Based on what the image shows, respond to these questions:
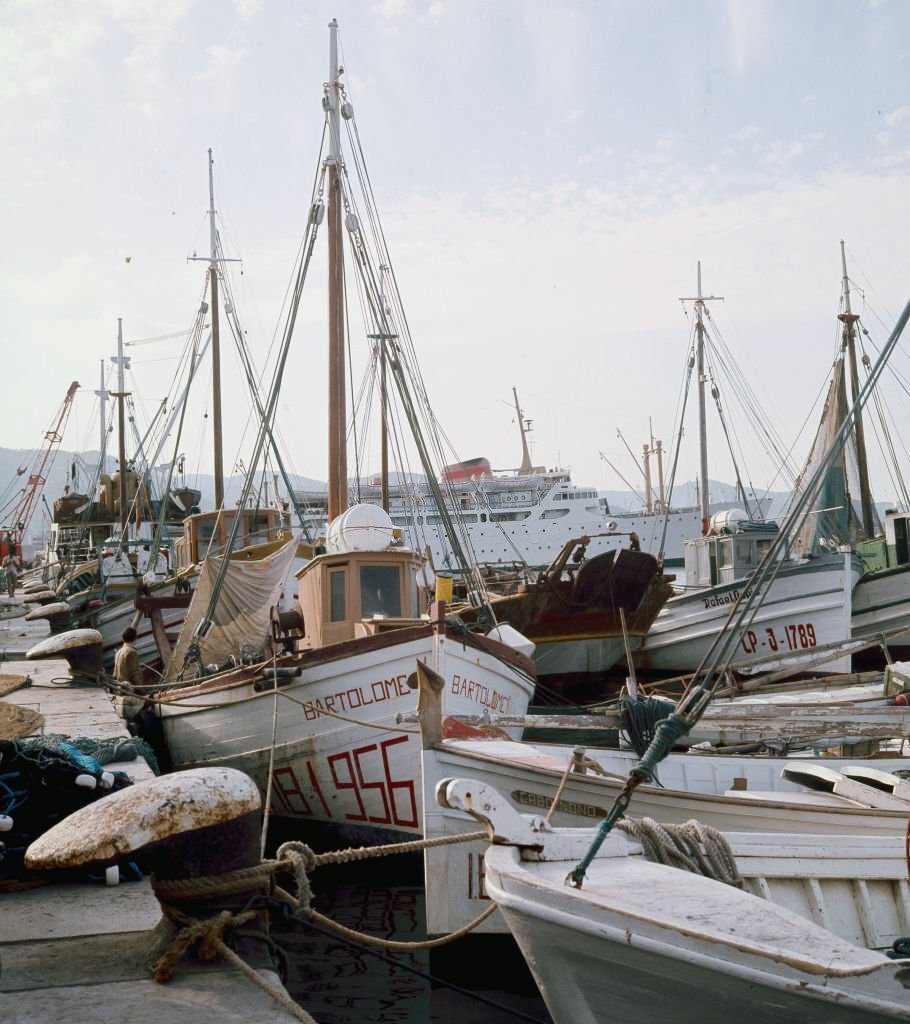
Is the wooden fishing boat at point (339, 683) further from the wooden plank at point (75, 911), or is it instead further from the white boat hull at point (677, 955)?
the white boat hull at point (677, 955)

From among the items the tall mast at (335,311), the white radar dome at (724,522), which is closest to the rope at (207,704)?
the tall mast at (335,311)

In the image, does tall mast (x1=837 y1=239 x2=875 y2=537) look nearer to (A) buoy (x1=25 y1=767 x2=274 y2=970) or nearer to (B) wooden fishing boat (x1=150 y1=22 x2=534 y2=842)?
(B) wooden fishing boat (x1=150 y1=22 x2=534 y2=842)

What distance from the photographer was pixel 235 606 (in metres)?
14.0

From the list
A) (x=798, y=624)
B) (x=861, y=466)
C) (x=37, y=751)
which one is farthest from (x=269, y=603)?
(x=861, y=466)

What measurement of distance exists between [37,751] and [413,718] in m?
4.56

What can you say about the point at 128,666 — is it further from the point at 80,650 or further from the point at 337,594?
the point at 337,594

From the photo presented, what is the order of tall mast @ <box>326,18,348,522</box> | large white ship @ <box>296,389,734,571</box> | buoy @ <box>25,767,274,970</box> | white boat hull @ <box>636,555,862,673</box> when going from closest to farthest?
buoy @ <box>25,767,274,970</box> < tall mast @ <box>326,18,348,522</box> < white boat hull @ <box>636,555,862,673</box> < large white ship @ <box>296,389,734,571</box>

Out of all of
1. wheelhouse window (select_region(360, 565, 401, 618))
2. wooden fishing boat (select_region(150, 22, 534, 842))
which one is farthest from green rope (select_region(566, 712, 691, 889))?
wheelhouse window (select_region(360, 565, 401, 618))

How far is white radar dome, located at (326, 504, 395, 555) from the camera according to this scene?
13.0m

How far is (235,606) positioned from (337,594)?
2255 millimetres

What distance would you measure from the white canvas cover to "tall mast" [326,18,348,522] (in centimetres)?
122

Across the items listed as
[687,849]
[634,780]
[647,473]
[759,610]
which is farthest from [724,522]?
[647,473]

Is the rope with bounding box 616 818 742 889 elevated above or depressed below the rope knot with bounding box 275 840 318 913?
below

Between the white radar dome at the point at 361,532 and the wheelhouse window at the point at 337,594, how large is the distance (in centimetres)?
33
